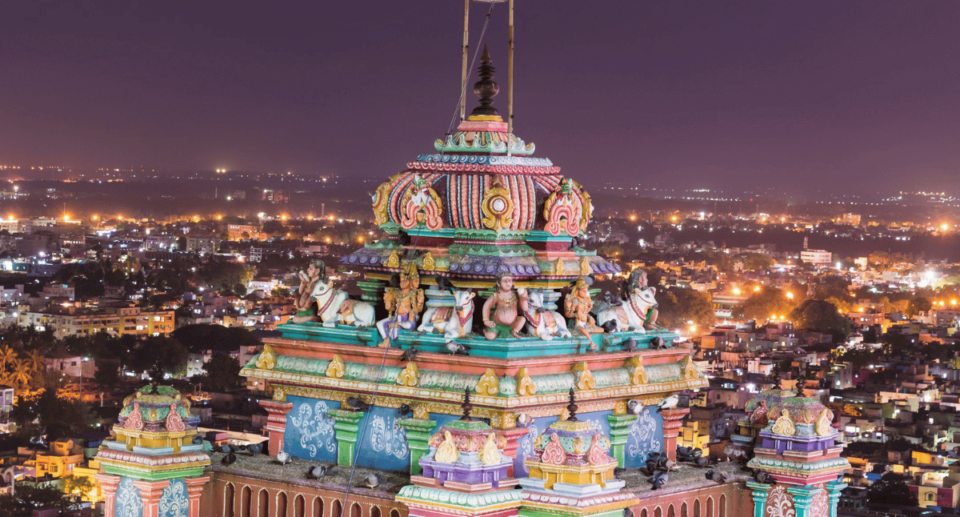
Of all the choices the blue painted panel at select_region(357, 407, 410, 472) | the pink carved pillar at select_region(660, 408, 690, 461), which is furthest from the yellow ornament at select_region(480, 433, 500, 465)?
the pink carved pillar at select_region(660, 408, 690, 461)

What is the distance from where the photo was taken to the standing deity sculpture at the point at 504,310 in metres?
12.2

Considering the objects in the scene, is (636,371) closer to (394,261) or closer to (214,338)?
(394,261)

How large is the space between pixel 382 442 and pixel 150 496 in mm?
1509

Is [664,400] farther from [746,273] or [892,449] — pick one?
[746,273]

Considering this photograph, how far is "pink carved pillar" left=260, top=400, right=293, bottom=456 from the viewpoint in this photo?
1323 centimetres

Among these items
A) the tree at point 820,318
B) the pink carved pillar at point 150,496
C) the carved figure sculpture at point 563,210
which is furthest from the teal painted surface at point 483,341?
the tree at point 820,318

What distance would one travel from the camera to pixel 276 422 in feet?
43.6

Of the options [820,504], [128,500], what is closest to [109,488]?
[128,500]

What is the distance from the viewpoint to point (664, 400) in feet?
43.4

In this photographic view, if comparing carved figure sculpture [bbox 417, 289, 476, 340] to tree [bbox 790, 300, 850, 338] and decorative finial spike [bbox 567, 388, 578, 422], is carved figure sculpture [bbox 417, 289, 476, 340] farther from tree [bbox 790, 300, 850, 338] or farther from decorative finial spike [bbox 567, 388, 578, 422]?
tree [bbox 790, 300, 850, 338]

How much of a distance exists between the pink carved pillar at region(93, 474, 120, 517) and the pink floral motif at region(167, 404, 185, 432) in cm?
48

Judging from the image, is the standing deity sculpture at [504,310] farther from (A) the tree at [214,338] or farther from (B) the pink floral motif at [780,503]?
(A) the tree at [214,338]

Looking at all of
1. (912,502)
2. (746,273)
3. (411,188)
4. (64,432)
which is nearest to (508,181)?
(411,188)

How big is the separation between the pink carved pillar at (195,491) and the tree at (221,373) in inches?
2365
